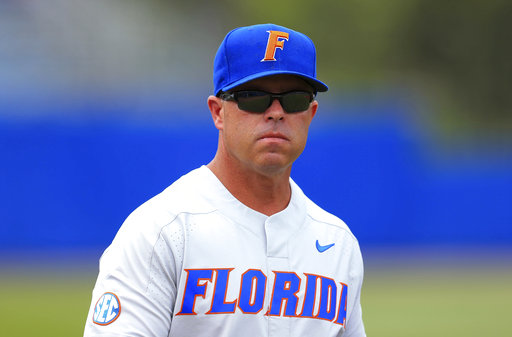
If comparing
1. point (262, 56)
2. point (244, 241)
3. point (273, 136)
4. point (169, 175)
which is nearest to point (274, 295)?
point (244, 241)

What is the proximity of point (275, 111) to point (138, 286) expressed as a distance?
2.67ft

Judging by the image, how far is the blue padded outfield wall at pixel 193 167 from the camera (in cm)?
1298

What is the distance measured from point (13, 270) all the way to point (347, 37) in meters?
17.9

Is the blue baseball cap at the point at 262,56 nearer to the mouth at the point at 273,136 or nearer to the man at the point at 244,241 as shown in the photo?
the man at the point at 244,241

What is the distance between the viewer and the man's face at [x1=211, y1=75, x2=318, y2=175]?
2.95 metres

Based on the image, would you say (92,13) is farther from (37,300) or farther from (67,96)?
(37,300)

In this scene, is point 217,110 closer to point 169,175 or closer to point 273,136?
point 273,136

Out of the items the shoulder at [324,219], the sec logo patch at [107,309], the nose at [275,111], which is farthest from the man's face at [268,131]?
the sec logo patch at [107,309]

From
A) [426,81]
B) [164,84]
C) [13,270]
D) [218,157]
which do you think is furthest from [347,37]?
[218,157]

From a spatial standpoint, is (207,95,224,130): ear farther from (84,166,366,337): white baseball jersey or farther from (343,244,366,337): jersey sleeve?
(343,244,366,337): jersey sleeve

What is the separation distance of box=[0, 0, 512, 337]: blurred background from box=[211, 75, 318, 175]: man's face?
5.88 metres

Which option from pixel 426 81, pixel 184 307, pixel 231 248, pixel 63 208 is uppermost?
pixel 426 81

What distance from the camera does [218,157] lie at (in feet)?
10.3

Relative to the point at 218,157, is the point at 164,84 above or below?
above
